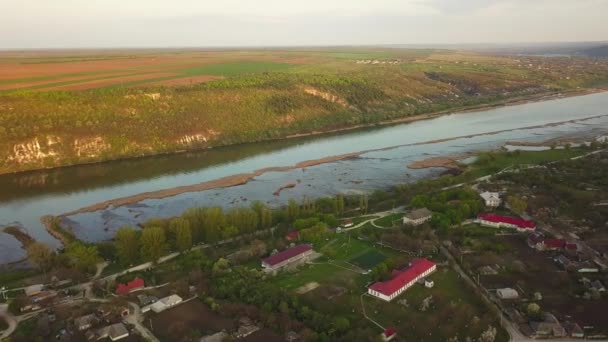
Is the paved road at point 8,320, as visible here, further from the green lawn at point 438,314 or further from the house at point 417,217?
the house at point 417,217

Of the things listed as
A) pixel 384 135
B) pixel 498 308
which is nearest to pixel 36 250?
pixel 498 308

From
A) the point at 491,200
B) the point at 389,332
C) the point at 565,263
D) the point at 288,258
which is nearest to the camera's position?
the point at 389,332

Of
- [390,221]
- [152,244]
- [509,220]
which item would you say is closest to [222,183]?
[152,244]

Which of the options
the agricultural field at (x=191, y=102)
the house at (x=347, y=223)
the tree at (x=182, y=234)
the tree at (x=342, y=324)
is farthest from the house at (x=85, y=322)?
the agricultural field at (x=191, y=102)

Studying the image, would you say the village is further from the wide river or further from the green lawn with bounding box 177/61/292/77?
the green lawn with bounding box 177/61/292/77

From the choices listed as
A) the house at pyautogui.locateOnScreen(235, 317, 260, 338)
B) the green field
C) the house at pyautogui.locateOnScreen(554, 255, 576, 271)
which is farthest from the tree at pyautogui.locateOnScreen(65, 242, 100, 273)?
the house at pyautogui.locateOnScreen(554, 255, 576, 271)

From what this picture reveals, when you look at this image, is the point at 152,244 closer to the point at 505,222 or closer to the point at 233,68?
the point at 505,222
